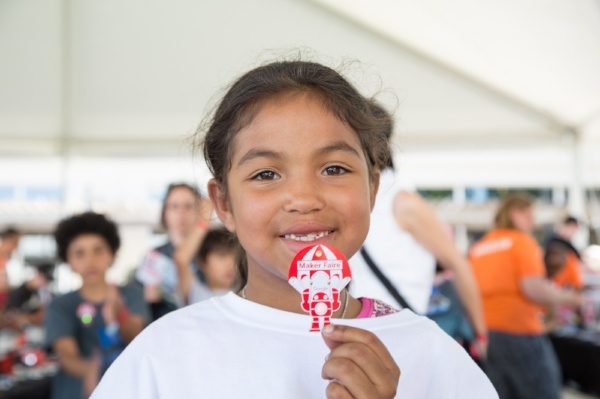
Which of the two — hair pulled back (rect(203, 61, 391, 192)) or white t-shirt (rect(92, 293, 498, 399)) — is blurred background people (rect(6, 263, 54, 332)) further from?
white t-shirt (rect(92, 293, 498, 399))

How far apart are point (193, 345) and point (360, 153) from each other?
0.42 meters

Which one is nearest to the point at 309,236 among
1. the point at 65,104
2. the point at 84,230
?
the point at 84,230

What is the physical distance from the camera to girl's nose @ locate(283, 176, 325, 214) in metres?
1.22

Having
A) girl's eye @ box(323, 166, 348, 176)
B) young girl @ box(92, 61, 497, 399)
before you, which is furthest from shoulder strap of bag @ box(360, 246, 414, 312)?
girl's eye @ box(323, 166, 348, 176)

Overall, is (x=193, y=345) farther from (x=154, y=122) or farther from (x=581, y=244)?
(x=581, y=244)

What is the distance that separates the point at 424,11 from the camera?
18.4 feet

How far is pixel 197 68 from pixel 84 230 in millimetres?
2574

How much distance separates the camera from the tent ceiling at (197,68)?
598cm

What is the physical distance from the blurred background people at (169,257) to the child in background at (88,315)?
0.34 meters

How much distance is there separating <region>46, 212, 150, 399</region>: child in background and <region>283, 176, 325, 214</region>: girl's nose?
220cm

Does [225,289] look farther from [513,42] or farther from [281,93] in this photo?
[281,93]

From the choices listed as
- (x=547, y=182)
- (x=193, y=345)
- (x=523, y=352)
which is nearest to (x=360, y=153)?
(x=193, y=345)

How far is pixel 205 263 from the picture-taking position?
438 cm

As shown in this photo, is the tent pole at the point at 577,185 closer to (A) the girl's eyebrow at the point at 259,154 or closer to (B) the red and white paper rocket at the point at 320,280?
(A) the girl's eyebrow at the point at 259,154
